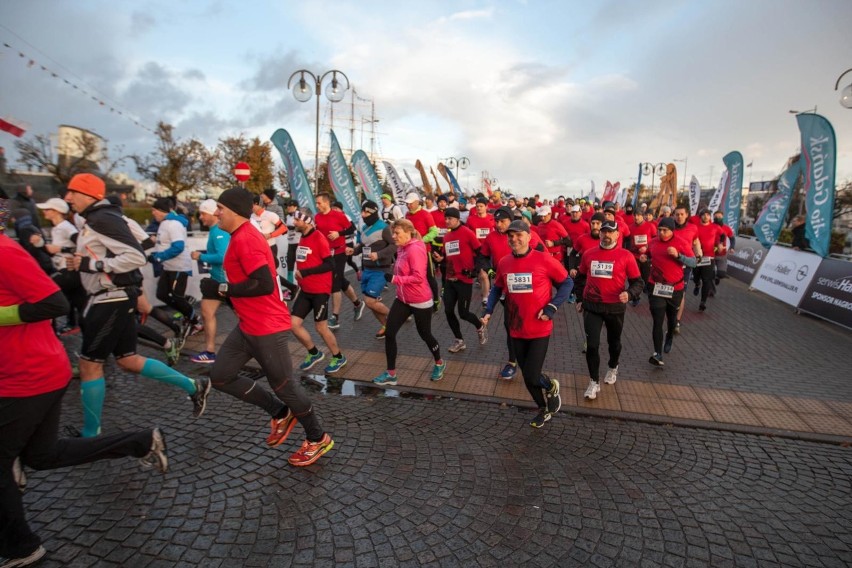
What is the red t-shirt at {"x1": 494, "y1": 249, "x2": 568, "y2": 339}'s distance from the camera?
4.41 metres

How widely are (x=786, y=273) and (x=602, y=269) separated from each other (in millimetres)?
9435

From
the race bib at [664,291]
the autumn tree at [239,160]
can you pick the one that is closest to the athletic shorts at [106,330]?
the race bib at [664,291]

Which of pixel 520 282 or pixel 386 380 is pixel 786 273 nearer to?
pixel 520 282

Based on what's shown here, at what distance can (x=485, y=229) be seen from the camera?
9.75m

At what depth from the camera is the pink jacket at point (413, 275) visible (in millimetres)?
5207

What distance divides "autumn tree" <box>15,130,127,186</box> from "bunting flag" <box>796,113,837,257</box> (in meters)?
31.6

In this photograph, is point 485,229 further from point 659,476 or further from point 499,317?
point 659,476

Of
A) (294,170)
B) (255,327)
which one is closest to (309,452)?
(255,327)

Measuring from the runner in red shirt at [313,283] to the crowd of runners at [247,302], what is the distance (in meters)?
0.02

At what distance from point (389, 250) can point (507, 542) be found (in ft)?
14.9

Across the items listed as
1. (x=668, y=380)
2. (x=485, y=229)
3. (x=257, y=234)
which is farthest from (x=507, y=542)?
(x=485, y=229)

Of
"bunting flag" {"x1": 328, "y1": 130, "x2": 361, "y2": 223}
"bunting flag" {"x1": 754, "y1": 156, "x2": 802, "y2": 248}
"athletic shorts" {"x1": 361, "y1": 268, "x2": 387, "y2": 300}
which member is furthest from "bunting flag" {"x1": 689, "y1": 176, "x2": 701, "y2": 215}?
"athletic shorts" {"x1": 361, "y1": 268, "x2": 387, "y2": 300}

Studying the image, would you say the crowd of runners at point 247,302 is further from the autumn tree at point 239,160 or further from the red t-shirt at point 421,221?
the autumn tree at point 239,160

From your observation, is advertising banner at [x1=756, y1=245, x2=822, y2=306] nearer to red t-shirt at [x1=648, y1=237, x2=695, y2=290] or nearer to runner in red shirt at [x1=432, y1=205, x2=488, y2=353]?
red t-shirt at [x1=648, y1=237, x2=695, y2=290]
